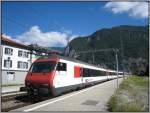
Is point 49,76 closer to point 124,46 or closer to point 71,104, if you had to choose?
point 71,104

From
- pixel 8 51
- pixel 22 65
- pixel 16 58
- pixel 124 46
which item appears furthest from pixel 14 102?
pixel 124 46

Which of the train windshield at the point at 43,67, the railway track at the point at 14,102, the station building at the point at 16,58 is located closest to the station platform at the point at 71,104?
the railway track at the point at 14,102

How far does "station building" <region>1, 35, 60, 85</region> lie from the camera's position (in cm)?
4550

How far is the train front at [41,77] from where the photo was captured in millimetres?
15562

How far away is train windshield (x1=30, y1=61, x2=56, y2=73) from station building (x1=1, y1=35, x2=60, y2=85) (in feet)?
87.1

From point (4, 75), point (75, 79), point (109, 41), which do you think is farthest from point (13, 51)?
point (109, 41)

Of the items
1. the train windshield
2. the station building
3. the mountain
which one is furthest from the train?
the mountain

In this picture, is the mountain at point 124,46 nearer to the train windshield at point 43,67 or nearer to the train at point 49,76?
Answer: the train at point 49,76

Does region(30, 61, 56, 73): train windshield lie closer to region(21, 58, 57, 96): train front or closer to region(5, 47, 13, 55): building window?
region(21, 58, 57, 96): train front

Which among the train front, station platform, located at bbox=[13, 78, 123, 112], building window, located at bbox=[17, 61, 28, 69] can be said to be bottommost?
station platform, located at bbox=[13, 78, 123, 112]

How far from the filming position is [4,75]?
143 feet

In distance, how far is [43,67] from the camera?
16.7 metres

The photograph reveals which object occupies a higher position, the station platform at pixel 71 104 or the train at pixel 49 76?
the train at pixel 49 76

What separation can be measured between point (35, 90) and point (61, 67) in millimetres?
2464
